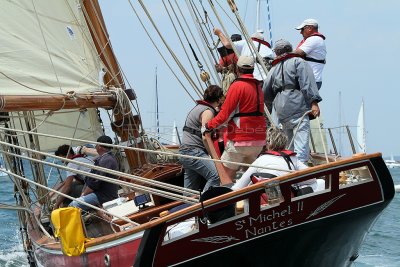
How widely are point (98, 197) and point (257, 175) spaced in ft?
9.46

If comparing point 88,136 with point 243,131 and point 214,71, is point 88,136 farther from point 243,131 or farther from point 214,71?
point 243,131

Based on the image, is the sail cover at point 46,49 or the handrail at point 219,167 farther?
the sail cover at point 46,49

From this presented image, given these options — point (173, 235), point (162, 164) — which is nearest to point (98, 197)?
point (162, 164)

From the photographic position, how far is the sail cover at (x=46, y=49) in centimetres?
1181

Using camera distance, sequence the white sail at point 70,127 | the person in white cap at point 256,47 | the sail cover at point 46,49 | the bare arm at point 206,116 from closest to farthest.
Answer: the bare arm at point 206,116, the sail cover at point 46,49, the person in white cap at point 256,47, the white sail at point 70,127

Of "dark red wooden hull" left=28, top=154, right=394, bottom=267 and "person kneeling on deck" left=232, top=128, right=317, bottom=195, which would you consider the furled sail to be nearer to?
"dark red wooden hull" left=28, top=154, right=394, bottom=267

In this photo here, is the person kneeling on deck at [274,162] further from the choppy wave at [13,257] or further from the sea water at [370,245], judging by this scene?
the choppy wave at [13,257]

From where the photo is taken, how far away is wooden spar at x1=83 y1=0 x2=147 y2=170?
1365 cm

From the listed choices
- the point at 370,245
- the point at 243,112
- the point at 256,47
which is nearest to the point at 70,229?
the point at 243,112

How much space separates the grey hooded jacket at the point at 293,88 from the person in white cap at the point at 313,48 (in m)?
0.76

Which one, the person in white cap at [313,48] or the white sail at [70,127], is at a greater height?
the person in white cap at [313,48]

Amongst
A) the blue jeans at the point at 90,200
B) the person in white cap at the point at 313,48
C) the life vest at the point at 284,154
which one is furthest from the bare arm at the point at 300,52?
the blue jeans at the point at 90,200

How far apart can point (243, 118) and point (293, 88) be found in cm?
93

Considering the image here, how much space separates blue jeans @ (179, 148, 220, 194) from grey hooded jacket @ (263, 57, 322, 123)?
102 centimetres
